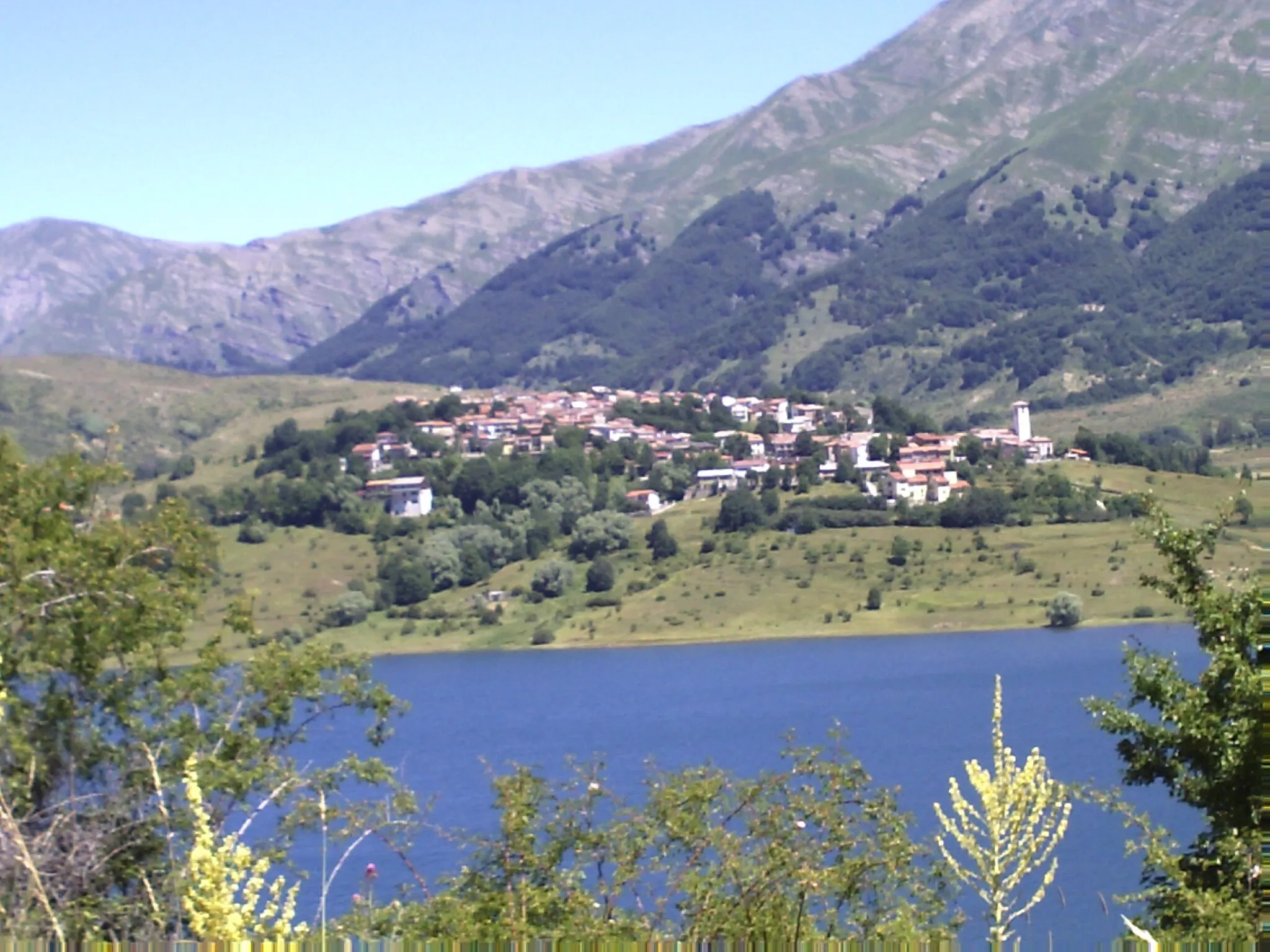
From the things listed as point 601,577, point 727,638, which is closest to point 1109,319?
point 601,577

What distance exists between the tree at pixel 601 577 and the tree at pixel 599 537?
9.04ft

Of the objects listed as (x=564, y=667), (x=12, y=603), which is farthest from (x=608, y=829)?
(x=564, y=667)

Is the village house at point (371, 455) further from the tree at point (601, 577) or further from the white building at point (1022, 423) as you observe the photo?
the white building at point (1022, 423)

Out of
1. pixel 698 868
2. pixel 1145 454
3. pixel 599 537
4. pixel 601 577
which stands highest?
pixel 698 868

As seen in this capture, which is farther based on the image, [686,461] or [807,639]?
[686,461]

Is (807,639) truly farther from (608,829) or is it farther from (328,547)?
(608,829)

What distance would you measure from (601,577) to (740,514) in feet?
30.4

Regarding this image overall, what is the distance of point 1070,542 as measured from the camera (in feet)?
234

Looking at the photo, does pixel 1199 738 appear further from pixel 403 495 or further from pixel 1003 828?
pixel 403 495

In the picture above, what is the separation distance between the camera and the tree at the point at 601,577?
7506 cm

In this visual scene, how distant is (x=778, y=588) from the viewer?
7250 centimetres

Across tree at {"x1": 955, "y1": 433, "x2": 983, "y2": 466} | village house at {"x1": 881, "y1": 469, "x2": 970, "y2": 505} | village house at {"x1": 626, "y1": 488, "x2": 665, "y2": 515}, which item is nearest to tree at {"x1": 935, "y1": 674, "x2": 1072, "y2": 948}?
village house at {"x1": 881, "y1": 469, "x2": 970, "y2": 505}

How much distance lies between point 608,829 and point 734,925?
3.79ft

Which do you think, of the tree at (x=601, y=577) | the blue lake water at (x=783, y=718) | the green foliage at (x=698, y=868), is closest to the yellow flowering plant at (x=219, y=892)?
the green foliage at (x=698, y=868)
